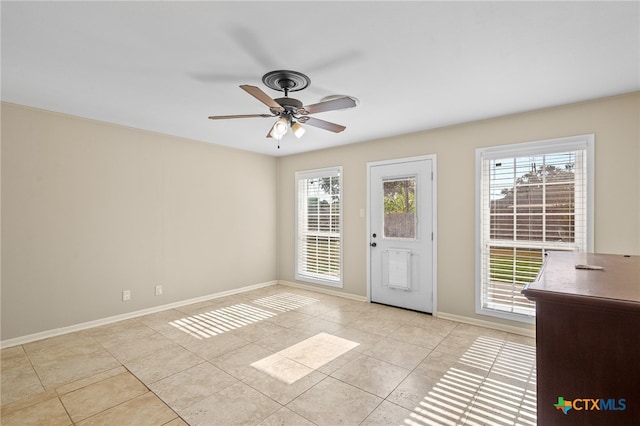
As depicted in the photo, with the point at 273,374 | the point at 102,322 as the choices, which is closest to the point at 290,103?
the point at 273,374

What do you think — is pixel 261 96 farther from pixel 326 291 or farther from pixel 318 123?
pixel 326 291

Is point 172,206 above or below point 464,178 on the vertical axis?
below

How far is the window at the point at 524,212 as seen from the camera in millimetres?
3135

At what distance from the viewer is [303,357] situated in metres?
2.91

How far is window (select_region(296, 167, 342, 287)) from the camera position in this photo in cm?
516

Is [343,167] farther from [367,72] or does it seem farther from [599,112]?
[599,112]

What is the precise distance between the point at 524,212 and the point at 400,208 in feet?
4.88

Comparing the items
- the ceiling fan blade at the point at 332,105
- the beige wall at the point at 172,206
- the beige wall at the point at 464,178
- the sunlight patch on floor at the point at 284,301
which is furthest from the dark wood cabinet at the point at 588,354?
the sunlight patch on floor at the point at 284,301

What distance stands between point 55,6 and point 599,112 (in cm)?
437

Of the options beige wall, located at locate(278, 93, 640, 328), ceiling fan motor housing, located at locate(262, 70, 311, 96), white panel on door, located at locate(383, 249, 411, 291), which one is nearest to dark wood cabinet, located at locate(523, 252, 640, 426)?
ceiling fan motor housing, located at locate(262, 70, 311, 96)

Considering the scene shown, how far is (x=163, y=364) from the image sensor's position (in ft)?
9.11

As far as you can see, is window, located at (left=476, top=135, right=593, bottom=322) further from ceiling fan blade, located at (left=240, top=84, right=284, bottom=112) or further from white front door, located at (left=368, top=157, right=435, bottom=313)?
ceiling fan blade, located at (left=240, top=84, right=284, bottom=112)

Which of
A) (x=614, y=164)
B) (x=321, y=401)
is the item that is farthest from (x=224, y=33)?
(x=614, y=164)

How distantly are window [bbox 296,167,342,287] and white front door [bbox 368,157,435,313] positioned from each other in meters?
0.66
